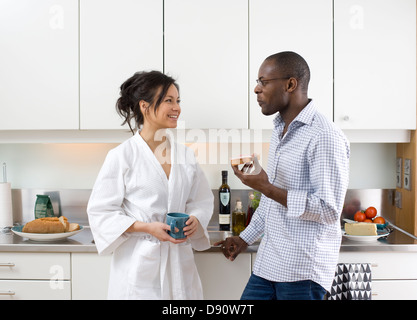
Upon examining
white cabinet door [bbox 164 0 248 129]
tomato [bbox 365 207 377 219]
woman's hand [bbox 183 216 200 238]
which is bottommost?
tomato [bbox 365 207 377 219]

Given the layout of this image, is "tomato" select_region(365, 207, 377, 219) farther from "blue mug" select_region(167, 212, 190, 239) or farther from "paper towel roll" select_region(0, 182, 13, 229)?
"paper towel roll" select_region(0, 182, 13, 229)

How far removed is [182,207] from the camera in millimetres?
1964

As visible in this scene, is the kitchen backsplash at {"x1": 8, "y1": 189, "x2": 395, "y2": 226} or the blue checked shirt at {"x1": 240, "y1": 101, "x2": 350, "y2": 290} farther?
the kitchen backsplash at {"x1": 8, "y1": 189, "x2": 395, "y2": 226}

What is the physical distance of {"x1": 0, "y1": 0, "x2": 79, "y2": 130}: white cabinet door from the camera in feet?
7.86

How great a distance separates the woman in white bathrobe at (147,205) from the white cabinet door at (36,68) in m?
0.53

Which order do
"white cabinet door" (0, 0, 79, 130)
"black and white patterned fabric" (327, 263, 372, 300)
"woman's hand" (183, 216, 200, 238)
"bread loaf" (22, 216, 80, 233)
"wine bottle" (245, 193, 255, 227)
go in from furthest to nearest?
"wine bottle" (245, 193, 255, 227)
"white cabinet door" (0, 0, 79, 130)
"bread loaf" (22, 216, 80, 233)
"black and white patterned fabric" (327, 263, 372, 300)
"woman's hand" (183, 216, 200, 238)

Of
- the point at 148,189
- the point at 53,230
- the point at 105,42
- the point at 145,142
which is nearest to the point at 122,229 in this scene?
the point at 148,189

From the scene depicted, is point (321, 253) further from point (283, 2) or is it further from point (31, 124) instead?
point (31, 124)

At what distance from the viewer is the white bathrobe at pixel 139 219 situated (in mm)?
1861

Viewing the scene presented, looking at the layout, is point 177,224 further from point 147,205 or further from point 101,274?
point 101,274

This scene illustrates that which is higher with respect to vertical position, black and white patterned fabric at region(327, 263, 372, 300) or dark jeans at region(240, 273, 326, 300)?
dark jeans at region(240, 273, 326, 300)

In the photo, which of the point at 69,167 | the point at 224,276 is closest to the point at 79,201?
the point at 69,167

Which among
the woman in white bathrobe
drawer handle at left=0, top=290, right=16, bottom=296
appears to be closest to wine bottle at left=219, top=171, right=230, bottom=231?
the woman in white bathrobe

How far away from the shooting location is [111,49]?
239cm
